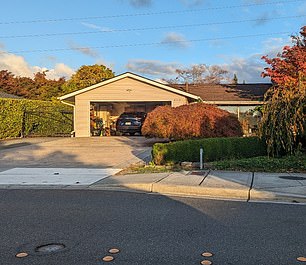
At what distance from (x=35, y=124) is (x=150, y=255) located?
2379 centimetres

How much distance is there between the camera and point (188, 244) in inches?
203

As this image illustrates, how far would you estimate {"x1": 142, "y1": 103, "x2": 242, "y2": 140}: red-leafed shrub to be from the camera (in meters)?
16.4

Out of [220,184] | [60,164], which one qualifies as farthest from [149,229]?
[60,164]

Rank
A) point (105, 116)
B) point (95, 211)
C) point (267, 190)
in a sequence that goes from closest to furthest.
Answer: point (95, 211), point (267, 190), point (105, 116)

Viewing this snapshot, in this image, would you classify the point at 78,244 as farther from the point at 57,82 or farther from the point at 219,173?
the point at 57,82

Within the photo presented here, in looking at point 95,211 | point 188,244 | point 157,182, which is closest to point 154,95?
point 157,182

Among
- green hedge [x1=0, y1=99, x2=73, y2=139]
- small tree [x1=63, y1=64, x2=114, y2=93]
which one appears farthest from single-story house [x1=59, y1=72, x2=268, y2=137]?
small tree [x1=63, y1=64, x2=114, y2=93]

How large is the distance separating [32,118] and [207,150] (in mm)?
16901

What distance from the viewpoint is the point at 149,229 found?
588cm

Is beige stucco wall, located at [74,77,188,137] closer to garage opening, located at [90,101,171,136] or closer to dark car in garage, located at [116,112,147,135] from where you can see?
garage opening, located at [90,101,171,136]

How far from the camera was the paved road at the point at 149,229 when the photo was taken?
15.4 ft

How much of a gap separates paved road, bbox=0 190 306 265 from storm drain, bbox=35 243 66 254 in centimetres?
8

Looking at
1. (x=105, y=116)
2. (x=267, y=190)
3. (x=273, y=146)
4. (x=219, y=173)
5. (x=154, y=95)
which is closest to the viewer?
(x=267, y=190)

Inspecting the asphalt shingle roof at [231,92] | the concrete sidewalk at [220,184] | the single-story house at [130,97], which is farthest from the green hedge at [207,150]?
the asphalt shingle roof at [231,92]
